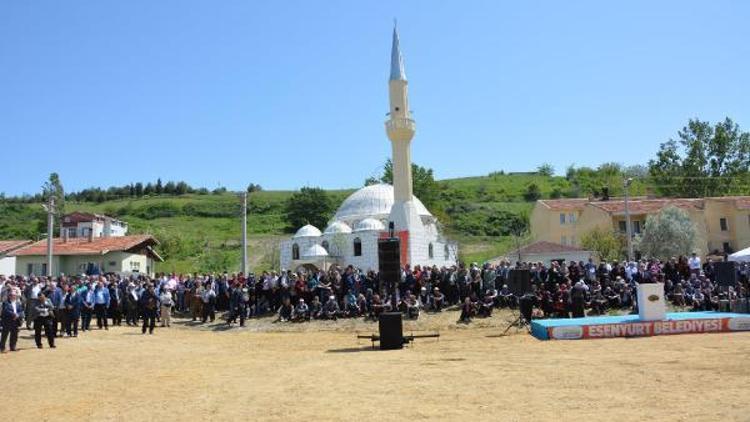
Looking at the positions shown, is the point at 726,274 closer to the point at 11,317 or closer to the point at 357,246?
the point at 11,317

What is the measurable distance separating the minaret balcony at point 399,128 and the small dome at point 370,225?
9983mm

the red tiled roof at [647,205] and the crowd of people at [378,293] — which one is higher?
the red tiled roof at [647,205]

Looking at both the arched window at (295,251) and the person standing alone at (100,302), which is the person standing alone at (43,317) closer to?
the person standing alone at (100,302)

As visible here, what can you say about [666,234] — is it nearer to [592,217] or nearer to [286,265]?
[592,217]

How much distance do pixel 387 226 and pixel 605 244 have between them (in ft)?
54.9

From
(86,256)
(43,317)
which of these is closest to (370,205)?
(86,256)

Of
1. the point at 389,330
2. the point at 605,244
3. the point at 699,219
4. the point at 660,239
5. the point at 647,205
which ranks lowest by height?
the point at 389,330

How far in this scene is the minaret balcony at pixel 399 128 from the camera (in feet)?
135

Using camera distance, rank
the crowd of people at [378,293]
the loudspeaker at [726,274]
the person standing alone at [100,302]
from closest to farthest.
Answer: the loudspeaker at [726,274], the crowd of people at [378,293], the person standing alone at [100,302]

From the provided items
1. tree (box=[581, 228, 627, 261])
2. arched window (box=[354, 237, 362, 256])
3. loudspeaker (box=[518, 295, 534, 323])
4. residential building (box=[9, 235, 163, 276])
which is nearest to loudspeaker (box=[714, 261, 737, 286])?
loudspeaker (box=[518, 295, 534, 323])

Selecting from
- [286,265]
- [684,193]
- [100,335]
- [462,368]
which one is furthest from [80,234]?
[684,193]

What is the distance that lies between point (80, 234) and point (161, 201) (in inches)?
2056

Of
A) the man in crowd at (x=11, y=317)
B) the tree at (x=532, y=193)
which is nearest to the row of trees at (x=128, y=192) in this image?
the tree at (x=532, y=193)

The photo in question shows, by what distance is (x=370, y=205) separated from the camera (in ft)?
181
